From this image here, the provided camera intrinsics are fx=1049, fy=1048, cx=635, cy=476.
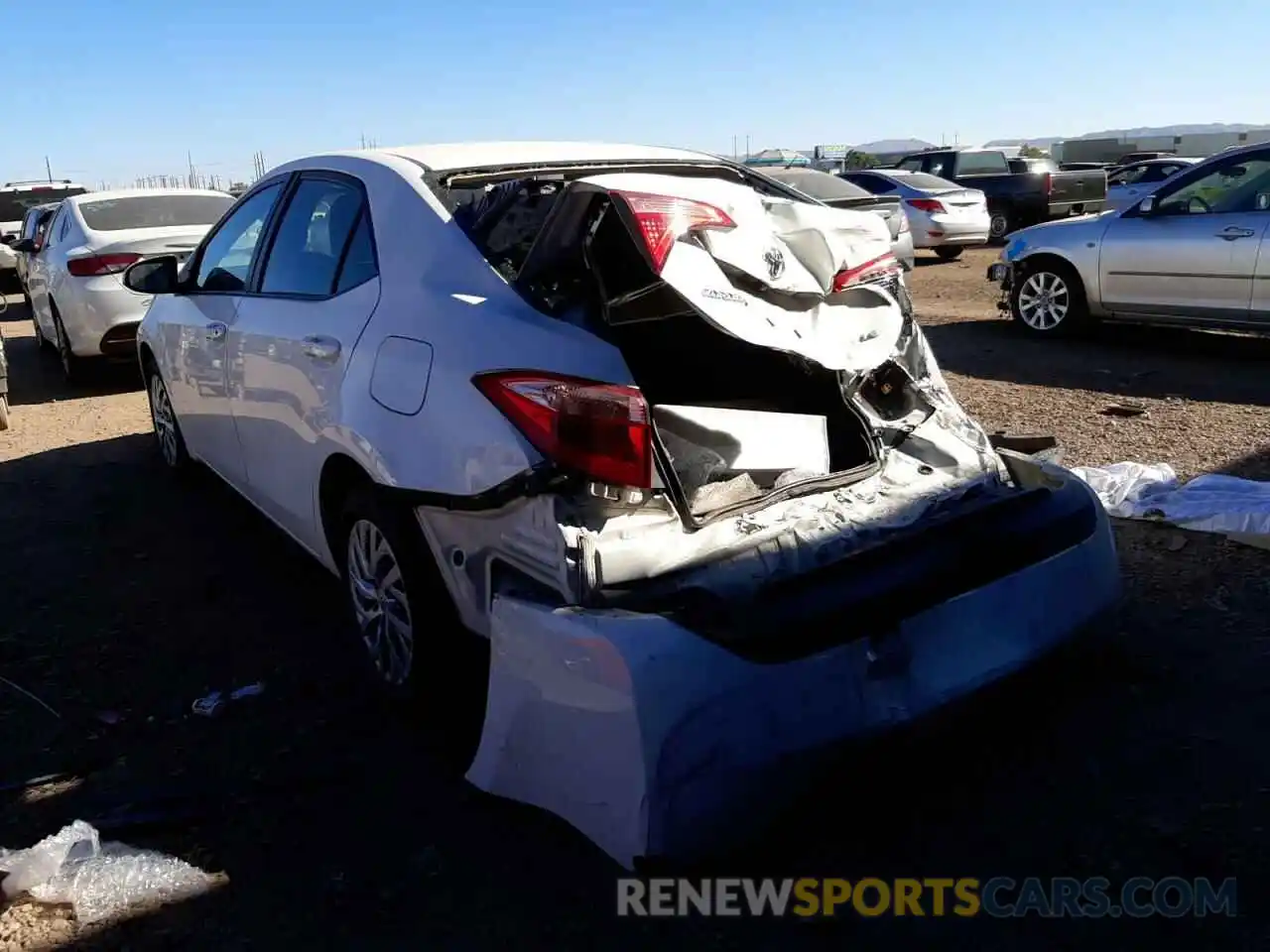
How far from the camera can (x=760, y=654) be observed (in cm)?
224

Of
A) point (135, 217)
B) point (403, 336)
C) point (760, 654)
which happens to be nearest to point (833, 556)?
point (760, 654)

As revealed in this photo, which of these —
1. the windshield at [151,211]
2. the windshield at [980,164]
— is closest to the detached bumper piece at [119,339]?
the windshield at [151,211]

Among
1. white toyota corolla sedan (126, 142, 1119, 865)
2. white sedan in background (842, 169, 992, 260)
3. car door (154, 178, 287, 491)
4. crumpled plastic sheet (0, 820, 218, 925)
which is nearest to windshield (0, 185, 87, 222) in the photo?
white sedan in background (842, 169, 992, 260)

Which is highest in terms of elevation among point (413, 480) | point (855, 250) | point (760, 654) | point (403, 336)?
point (855, 250)

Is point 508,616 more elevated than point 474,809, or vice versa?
point 508,616

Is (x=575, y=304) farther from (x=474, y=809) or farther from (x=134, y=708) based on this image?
(x=134, y=708)

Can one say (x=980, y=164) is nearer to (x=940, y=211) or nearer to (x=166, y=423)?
(x=940, y=211)

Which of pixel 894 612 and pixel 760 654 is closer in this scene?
pixel 760 654

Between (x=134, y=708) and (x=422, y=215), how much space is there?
1890mm

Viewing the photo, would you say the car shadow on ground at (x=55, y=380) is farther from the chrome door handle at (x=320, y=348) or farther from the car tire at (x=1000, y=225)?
the car tire at (x=1000, y=225)

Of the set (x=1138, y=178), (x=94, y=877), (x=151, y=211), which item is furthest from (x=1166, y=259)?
(x=1138, y=178)

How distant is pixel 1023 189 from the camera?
1983cm

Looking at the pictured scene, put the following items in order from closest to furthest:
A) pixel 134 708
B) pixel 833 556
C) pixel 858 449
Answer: pixel 833 556 < pixel 858 449 < pixel 134 708

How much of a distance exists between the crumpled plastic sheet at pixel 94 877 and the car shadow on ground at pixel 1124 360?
6.51 meters
